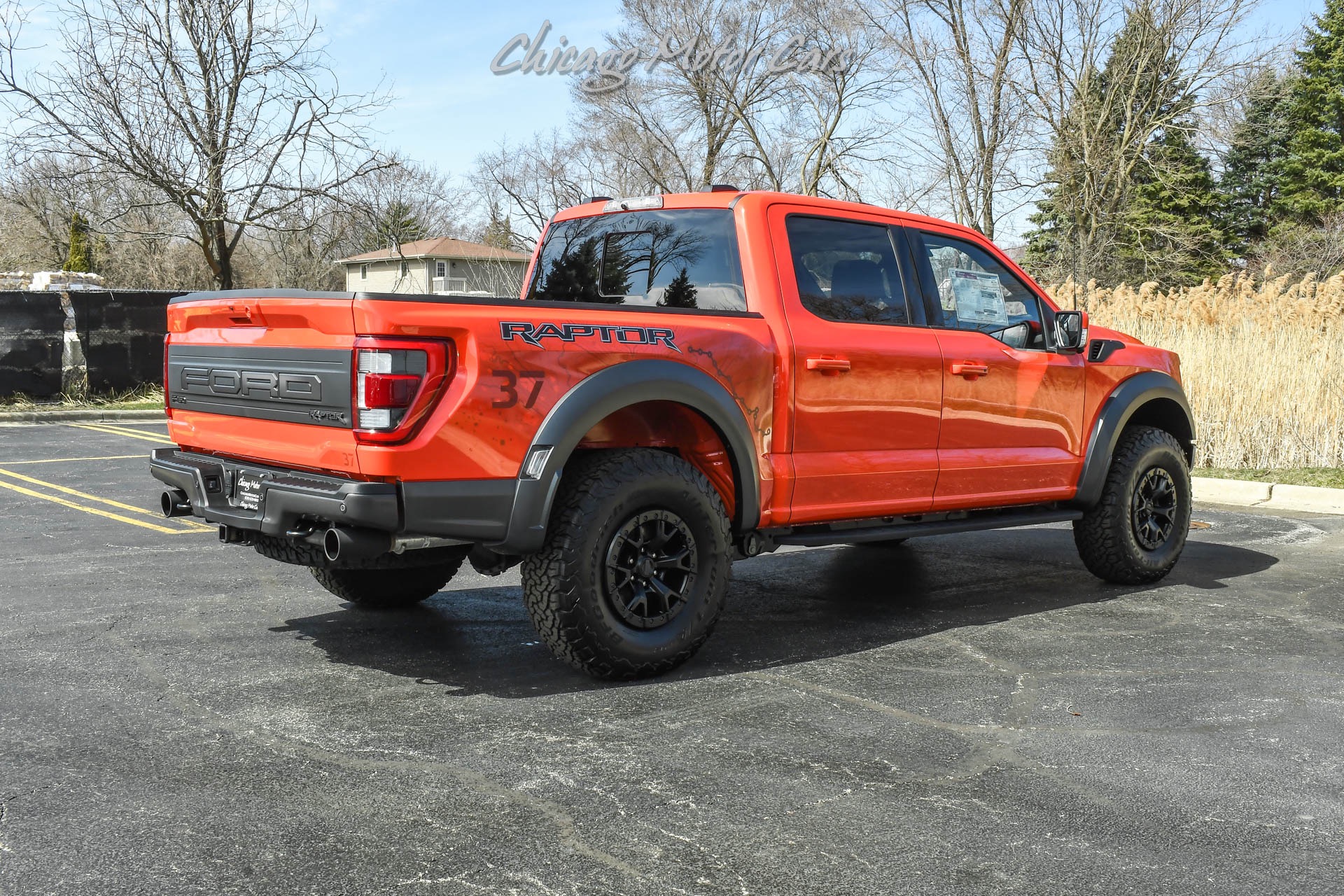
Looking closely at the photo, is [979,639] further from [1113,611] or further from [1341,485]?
[1341,485]

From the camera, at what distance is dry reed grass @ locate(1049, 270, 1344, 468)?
1204cm

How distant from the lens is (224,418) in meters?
5.01

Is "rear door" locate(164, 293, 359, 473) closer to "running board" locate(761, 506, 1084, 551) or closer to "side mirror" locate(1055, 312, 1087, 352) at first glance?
"running board" locate(761, 506, 1084, 551)

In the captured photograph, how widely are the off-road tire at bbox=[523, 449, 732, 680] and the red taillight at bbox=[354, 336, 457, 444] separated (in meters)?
0.75

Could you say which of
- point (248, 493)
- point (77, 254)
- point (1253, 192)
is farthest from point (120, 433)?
point (1253, 192)

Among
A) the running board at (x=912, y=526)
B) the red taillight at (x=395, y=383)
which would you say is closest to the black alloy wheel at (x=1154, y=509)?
the running board at (x=912, y=526)

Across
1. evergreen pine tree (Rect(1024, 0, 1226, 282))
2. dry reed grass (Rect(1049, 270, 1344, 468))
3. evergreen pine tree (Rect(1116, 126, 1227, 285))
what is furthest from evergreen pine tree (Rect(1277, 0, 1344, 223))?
dry reed grass (Rect(1049, 270, 1344, 468))

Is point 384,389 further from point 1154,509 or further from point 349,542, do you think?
point 1154,509

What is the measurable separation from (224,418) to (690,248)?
7.16ft

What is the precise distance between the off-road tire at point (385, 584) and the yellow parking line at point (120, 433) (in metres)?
8.78

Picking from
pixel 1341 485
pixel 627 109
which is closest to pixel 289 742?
pixel 1341 485

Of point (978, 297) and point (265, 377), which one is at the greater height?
point (978, 297)

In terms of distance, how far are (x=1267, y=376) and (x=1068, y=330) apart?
6833mm

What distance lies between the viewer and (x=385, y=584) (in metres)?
6.14
